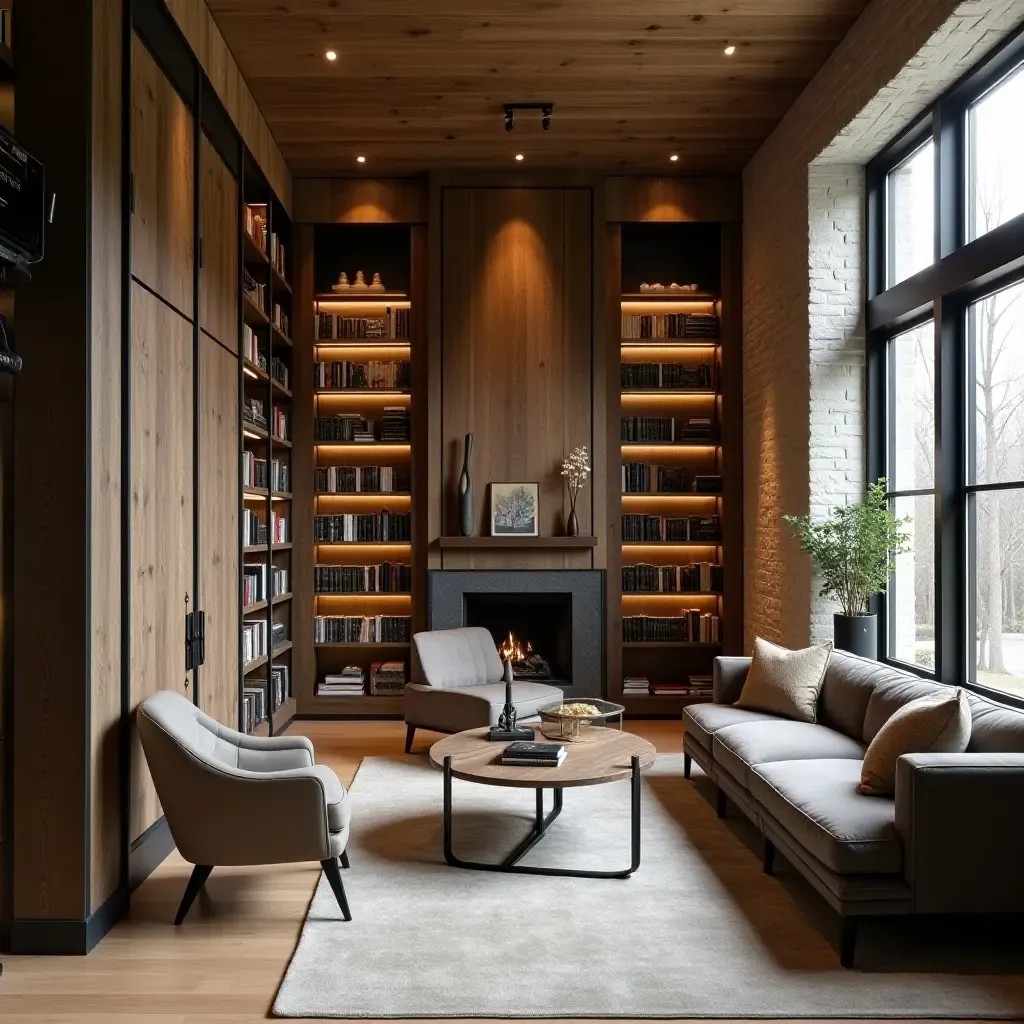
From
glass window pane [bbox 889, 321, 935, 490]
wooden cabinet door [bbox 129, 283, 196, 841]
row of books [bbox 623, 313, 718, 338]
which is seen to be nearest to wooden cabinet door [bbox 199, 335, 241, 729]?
wooden cabinet door [bbox 129, 283, 196, 841]

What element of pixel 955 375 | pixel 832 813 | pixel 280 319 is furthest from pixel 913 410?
pixel 280 319

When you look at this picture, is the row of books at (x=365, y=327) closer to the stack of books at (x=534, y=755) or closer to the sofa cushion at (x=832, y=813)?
the stack of books at (x=534, y=755)

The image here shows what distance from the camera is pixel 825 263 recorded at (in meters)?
6.09

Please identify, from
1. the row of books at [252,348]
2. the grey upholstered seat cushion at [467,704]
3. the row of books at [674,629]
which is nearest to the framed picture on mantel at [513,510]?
the row of books at [674,629]

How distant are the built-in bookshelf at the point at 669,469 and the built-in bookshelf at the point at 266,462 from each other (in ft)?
8.14

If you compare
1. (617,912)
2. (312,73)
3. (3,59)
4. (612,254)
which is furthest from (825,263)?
(3,59)

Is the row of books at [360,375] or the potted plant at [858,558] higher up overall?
the row of books at [360,375]

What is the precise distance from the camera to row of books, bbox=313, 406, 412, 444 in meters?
7.64

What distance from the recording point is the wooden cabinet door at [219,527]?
16.4 feet

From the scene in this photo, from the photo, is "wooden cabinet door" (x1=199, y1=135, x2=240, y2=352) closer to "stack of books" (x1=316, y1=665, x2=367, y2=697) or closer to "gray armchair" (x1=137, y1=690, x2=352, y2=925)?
"gray armchair" (x1=137, y1=690, x2=352, y2=925)

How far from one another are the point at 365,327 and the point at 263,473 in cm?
162

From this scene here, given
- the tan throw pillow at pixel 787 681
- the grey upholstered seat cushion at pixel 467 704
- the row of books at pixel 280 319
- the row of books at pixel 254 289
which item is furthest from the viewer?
the row of books at pixel 280 319

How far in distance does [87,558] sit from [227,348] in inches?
94.4

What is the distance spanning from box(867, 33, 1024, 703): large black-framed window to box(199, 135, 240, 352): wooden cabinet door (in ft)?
12.1
